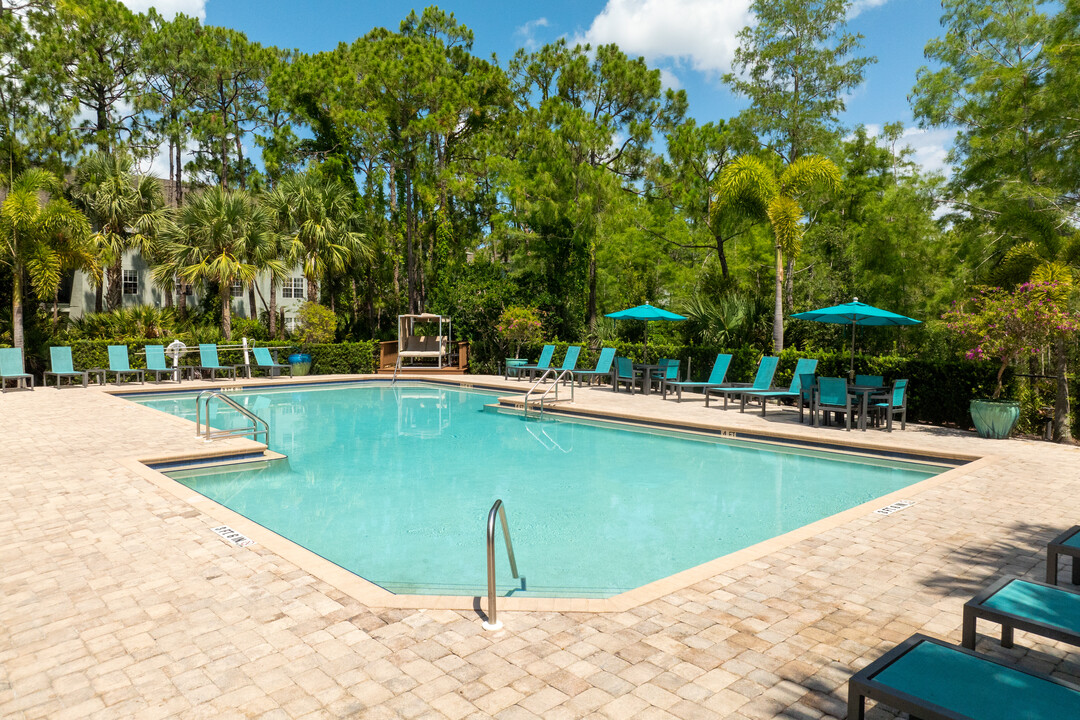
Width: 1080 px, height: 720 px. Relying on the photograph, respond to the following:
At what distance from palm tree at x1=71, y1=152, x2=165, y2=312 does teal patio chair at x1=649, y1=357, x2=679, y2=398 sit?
652 inches

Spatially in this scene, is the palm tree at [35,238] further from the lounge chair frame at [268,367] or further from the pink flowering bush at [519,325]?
the pink flowering bush at [519,325]

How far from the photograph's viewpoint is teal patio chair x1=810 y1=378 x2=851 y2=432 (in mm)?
10641

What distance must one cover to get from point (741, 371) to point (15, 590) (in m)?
13.9

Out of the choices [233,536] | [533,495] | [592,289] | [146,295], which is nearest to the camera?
[233,536]

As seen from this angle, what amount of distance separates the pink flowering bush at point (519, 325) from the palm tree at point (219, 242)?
23.2 ft

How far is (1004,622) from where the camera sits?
2906 mm

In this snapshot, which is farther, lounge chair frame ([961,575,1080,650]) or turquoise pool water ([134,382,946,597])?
turquoise pool water ([134,382,946,597])

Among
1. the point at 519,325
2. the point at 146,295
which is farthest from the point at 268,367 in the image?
the point at 146,295

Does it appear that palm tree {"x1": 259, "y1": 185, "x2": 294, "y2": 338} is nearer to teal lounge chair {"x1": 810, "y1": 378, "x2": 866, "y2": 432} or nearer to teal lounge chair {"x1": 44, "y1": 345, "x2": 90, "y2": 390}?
teal lounge chair {"x1": 44, "y1": 345, "x2": 90, "y2": 390}

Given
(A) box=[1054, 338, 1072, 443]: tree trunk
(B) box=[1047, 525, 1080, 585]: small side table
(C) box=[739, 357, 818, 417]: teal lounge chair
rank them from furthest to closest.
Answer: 1. (C) box=[739, 357, 818, 417]: teal lounge chair
2. (A) box=[1054, 338, 1072, 443]: tree trunk
3. (B) box=[1047, 525, 1080, 585]: small side table

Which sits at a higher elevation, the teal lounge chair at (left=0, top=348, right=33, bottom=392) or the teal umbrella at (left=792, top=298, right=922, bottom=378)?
the teal umbrella at (left=792, top=298, right=922, bottom=378)

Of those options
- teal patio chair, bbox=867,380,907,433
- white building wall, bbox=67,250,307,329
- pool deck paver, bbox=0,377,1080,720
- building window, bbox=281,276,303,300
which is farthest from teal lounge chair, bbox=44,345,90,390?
teal patio chair, bbox=867,380,907,433

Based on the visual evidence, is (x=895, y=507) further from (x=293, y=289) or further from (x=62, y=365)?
(x=293, y=289)

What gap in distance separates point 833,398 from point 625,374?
20.1ft
